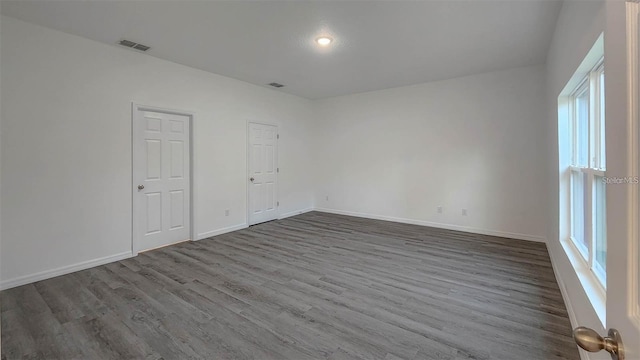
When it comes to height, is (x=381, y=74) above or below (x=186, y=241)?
above

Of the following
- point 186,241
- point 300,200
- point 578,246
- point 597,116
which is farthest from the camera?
point 300,200

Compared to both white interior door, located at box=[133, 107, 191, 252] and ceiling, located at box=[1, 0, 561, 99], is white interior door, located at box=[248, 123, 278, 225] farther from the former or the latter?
ceiling, located at box=[1, 0, 561, 99]

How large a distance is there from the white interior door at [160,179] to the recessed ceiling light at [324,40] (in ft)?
7.85

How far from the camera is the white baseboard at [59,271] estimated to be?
280cm

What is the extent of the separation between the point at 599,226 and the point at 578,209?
34.3 inches

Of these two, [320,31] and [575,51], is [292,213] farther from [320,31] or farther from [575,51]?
[575,51]

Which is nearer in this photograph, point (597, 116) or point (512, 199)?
point (597, 116)

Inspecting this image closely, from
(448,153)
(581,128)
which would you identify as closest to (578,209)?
(581,128)

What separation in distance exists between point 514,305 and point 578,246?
72 centimetres

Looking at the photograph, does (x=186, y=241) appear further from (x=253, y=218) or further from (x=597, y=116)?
(x=597, y=116)

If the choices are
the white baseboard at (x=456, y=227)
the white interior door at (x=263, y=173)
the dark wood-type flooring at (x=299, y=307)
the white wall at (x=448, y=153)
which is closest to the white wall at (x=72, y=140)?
the dark wood-type flooring at (x=299, y=307)

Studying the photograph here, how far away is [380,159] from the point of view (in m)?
5.84

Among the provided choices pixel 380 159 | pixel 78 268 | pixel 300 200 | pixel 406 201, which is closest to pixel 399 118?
pixel 380 159

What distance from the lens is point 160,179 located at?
158 inches
